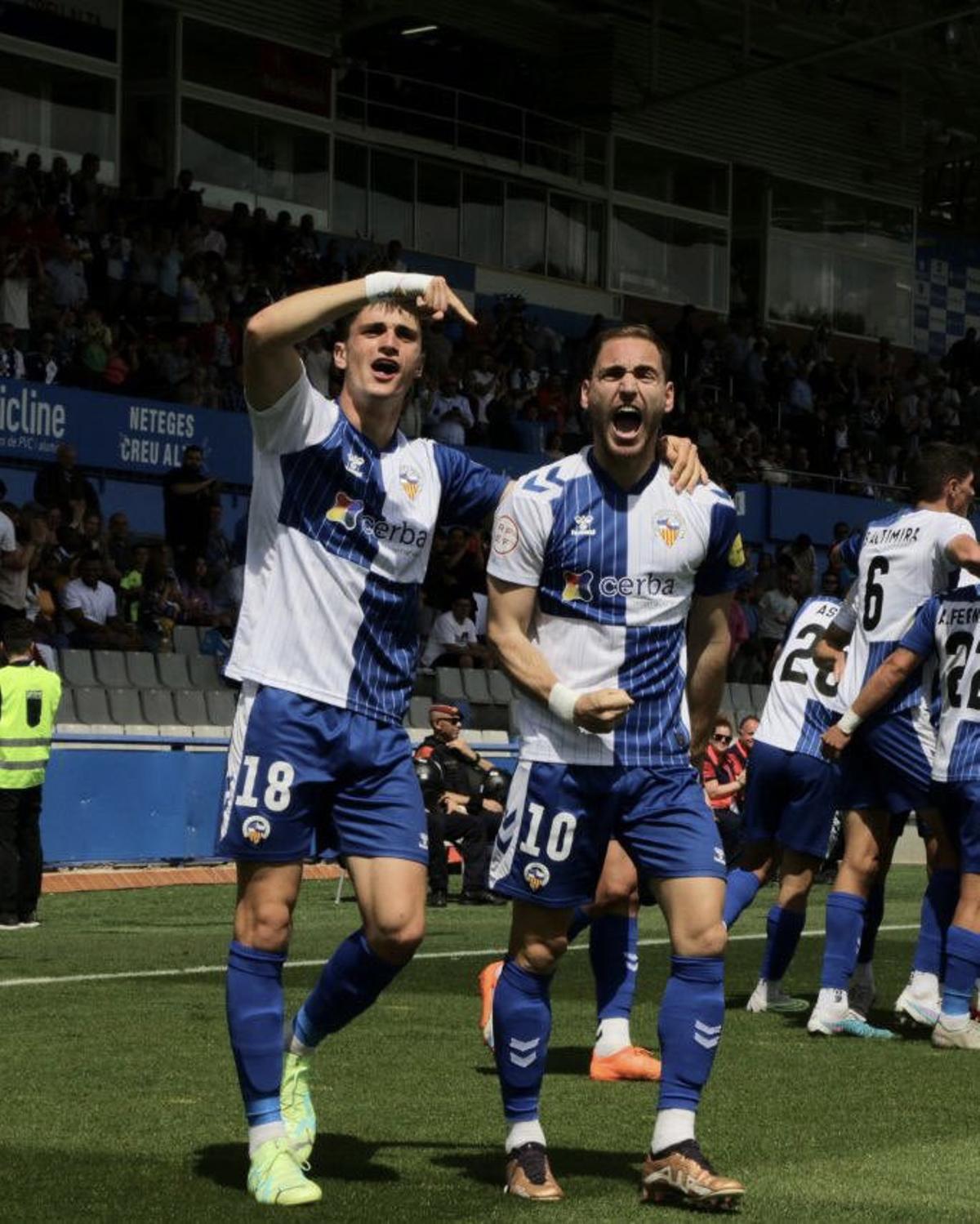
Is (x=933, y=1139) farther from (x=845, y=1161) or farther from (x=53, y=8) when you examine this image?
(x=53, y=8)

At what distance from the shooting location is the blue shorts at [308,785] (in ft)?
19.4

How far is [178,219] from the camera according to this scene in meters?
27.3

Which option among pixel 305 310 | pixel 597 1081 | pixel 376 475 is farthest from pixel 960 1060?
pixel 305 310

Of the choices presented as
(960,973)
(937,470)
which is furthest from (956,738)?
(937,470)

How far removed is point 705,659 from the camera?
6.35m

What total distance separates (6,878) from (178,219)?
551 inches

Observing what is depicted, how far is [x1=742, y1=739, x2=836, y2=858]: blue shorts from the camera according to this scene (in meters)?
10.1

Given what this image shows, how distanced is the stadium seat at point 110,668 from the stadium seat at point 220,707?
758 mm

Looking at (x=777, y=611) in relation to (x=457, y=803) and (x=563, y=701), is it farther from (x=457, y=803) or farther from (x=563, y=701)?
(x=563, y=701)

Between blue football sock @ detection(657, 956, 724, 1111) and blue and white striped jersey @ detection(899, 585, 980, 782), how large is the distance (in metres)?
3.51

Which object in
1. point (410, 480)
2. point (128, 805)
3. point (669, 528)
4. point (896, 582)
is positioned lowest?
point (128, 805)

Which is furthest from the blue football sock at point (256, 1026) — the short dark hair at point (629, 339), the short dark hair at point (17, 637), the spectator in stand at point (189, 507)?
the spectator in stand at point (189, 507)

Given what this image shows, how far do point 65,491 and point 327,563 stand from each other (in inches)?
626

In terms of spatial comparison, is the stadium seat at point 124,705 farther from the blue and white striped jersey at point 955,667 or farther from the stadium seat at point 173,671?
the blue and white striped jersey at point 955,667
